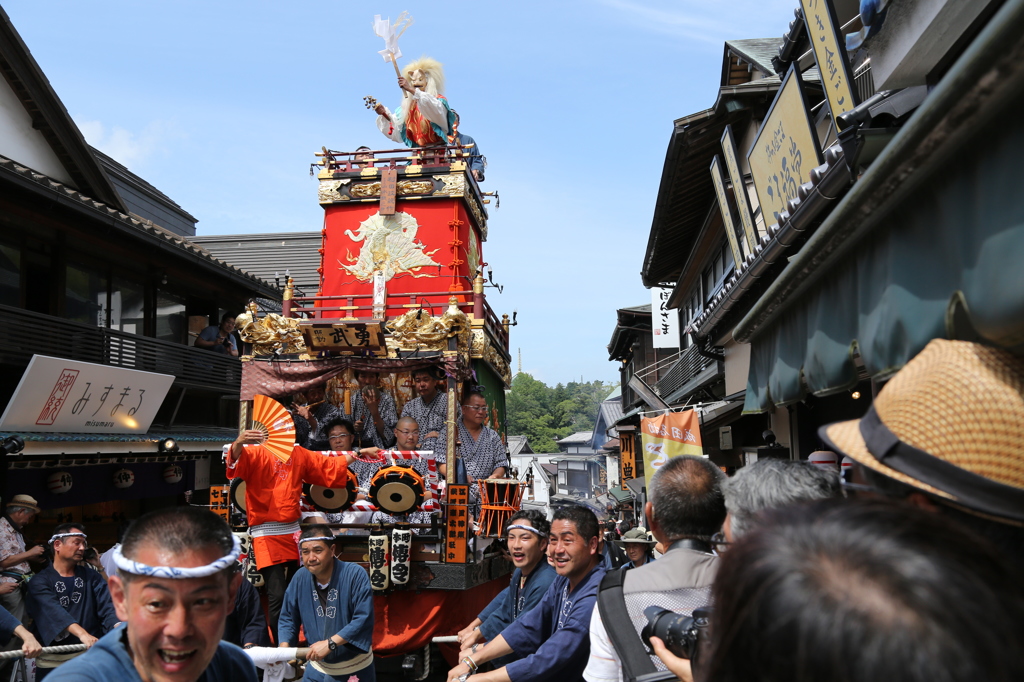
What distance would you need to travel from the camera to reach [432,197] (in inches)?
549

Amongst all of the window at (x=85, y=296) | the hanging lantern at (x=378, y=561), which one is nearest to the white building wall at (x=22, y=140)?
the window at (x=85, y=296)

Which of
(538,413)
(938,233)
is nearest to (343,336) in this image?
(938,233)

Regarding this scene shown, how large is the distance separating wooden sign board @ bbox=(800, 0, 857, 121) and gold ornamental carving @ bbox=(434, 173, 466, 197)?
349 inches

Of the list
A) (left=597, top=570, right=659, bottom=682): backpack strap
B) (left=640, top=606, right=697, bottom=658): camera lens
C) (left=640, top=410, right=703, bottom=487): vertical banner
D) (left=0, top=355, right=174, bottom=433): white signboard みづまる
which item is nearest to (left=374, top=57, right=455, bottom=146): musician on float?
(left=0, top=355, right=174, bottom=433): white signboard みづまる

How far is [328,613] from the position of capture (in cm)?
526

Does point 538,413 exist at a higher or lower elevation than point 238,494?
higher

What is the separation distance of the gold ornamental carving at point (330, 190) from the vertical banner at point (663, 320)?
33.5ft

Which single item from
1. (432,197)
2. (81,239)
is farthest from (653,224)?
(81,239)

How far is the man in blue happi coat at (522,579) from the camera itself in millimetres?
5160

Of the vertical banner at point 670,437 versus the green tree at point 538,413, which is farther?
the green tree at point 538,413

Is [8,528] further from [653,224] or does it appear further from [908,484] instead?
[653,224]

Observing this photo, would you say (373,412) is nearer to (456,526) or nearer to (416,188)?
(456,526)

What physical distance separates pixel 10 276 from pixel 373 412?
23.2 feet

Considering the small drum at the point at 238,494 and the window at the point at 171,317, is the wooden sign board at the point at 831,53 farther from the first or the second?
the window at the point at 171,317
